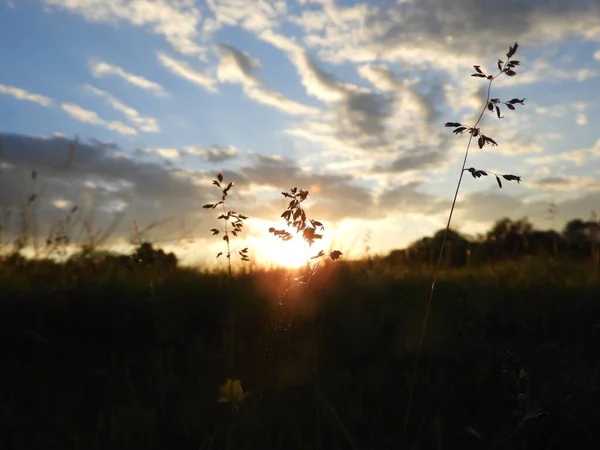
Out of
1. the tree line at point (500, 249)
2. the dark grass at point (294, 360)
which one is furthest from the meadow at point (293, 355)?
the tree line at point (500, 249)

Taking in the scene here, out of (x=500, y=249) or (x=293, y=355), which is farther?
(x=500, y=249)

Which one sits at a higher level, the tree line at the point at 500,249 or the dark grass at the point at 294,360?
the tree line at the point at 500,249

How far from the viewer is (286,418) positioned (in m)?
3.41

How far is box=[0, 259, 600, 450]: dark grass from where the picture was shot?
330 cm

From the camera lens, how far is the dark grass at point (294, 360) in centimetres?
330

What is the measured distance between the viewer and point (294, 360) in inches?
163

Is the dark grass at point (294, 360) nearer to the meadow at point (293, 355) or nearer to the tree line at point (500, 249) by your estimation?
the meadow at point (293, 355)

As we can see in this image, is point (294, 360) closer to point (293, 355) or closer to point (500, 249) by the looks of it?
point (293, 355)

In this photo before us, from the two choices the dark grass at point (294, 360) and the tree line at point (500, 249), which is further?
the tree line at point (500, 249)

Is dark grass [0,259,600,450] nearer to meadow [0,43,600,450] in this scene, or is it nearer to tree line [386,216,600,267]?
→ meadow [0,43,600,450]

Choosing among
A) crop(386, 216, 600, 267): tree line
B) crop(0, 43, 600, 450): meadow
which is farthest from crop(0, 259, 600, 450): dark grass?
crop(386, 216, 600, 267): tree line

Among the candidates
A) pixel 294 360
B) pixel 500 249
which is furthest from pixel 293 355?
pixel 500 249

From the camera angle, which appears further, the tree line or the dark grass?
the tree line

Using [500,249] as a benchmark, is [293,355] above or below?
below
